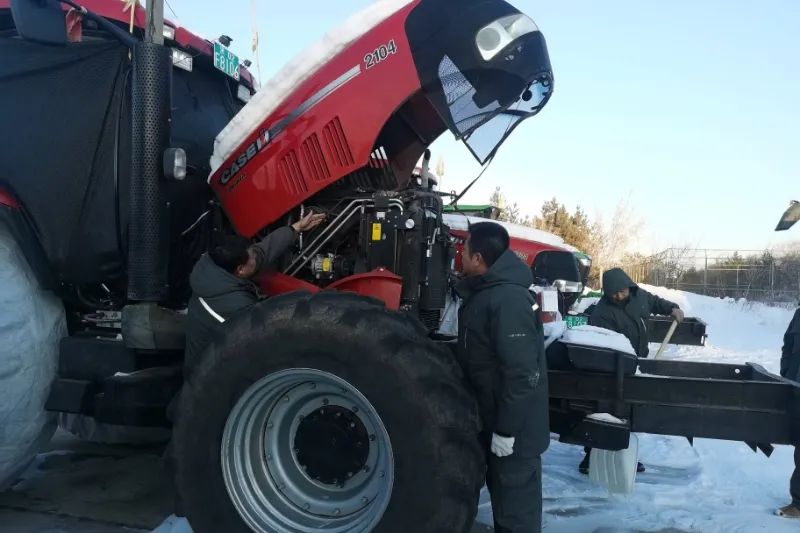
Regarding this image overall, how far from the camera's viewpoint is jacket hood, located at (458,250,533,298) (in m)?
3.27

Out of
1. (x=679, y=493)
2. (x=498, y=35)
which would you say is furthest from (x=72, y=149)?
(x=679, y=493)

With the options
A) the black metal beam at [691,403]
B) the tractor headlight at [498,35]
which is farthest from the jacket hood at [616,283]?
the tractor headlight at [498,35]

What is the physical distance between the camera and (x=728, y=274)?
85.8 ft

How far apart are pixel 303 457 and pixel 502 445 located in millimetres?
998

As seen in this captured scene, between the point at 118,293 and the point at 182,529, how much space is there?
1.54 meters

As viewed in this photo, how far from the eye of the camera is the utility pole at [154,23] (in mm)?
3631

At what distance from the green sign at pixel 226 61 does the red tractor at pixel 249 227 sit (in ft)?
0.60

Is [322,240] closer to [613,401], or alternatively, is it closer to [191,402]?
[191,402]

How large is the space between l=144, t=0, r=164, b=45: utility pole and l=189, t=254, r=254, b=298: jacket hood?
1369 millimetres

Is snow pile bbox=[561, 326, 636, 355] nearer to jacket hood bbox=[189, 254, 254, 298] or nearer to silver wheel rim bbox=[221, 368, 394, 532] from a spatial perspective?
silver wheel rim bbox=[221, 368, 394, 532]

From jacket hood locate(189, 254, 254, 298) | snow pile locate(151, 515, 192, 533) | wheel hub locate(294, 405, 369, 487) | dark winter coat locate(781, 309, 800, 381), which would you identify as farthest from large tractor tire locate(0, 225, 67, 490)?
dark winter coat locate(781, 309, 800, 381)

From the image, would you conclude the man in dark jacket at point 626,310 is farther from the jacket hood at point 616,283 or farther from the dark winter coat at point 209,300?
the dark winter coat at point 209,300

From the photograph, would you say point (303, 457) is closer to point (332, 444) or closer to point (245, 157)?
point (332, 444)

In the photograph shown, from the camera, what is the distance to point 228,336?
2.91m
